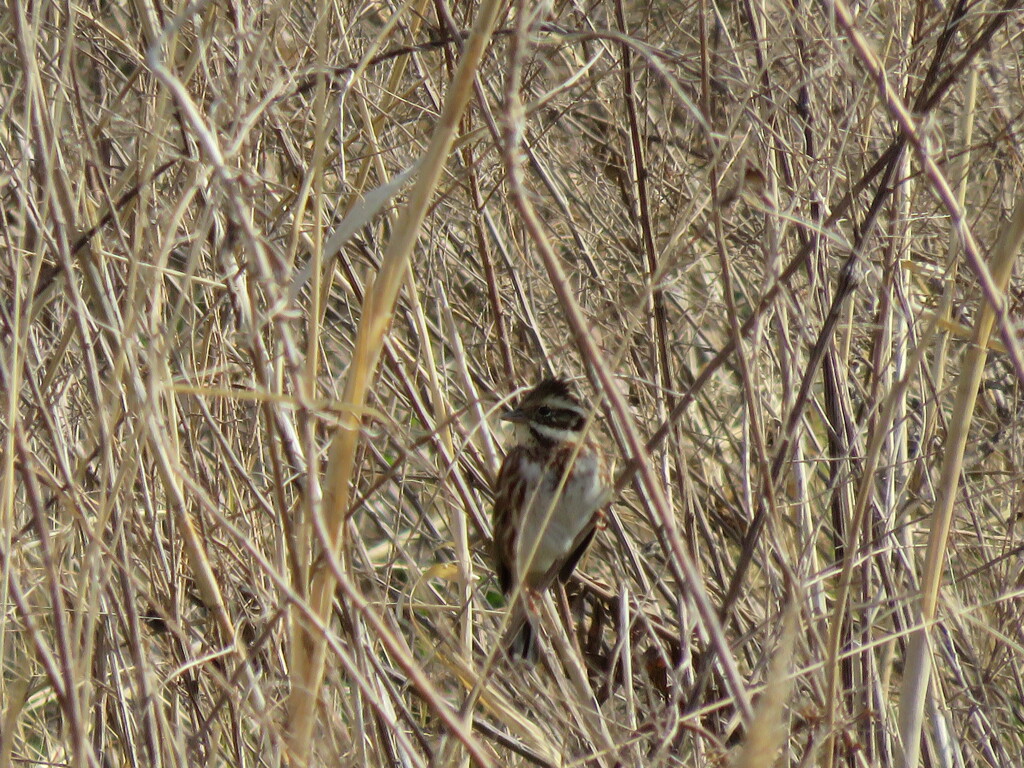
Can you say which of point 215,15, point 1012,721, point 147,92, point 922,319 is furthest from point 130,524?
point 1012,721

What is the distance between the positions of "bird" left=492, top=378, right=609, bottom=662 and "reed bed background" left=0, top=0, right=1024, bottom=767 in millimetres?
118

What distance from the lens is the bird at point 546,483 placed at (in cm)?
328

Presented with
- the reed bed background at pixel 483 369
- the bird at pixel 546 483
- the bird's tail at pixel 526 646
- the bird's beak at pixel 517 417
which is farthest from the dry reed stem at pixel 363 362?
the bird's beak at pixel 517 417

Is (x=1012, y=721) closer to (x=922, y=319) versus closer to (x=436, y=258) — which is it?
(x=922, y=319)

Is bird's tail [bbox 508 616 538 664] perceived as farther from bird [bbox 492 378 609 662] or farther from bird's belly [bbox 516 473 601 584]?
bird's belly [bbox 516 473 601 584]

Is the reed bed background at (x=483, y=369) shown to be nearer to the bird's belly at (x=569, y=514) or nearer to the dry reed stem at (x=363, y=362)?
the dry reed stem at (x=363, y=362)

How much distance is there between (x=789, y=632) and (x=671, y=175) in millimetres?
2134

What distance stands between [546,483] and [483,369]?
1.29 ft

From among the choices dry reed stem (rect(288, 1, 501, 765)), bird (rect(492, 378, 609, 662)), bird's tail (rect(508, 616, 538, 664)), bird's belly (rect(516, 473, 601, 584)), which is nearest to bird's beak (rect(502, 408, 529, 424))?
bird (rect(492, 378, 609, 662))

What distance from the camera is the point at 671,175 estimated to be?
3.17 metres

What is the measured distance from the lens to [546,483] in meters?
3.35

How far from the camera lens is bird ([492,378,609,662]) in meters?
3.28

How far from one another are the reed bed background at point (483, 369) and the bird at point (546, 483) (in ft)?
0.39

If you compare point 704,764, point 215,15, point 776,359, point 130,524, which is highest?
point 215,15
